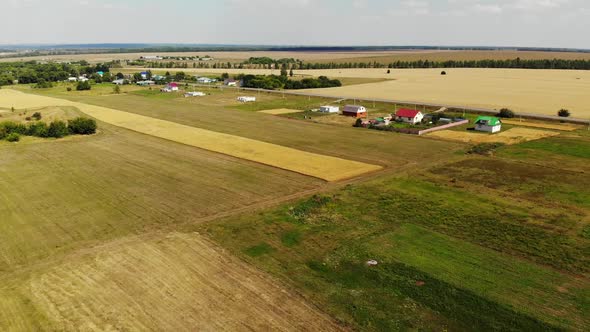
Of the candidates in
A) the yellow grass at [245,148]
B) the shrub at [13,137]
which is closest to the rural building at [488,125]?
the yellow grass at [245,148]

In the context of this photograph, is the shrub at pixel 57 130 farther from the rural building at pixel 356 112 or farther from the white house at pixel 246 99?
the rural building at pixel 356 112

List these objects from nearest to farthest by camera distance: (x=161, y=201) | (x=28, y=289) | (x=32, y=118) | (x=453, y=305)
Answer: (x=453, y=305)
(x=28, y=289)
(x=161, y=201)
(x=32, y=118)

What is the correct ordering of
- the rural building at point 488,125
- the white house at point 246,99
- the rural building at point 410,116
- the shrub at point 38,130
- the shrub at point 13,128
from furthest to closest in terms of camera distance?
the white house at point 246,99 < the rural building at point 410,116 < the rural building at point 488,125 < the shrub at point 38,130 < the shrub at point 13,128

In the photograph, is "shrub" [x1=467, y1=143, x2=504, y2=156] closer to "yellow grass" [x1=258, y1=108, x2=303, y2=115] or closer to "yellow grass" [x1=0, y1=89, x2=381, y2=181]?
"yellow grass" [x1=0, y1=89, x2=381, y2=181]

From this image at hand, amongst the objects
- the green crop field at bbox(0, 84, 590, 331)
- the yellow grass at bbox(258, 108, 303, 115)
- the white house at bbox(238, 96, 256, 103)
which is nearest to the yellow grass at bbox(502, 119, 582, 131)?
the green crop field at bbox(0, 84, 590, 331)

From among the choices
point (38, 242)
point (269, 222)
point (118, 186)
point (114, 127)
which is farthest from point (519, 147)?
point (114, 127)

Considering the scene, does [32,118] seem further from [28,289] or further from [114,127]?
[28,289]

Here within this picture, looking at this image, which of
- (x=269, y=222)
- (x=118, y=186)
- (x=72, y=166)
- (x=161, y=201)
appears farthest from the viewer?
(x=72, y=166)
